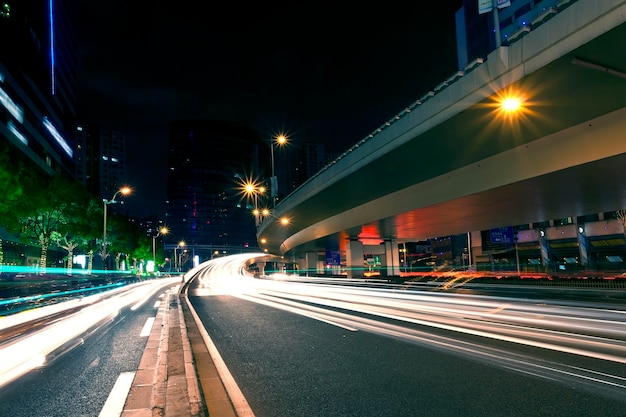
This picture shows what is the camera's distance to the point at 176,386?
19.1 ft

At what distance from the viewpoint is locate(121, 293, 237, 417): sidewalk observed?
4.97m

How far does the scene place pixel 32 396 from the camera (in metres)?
5.96

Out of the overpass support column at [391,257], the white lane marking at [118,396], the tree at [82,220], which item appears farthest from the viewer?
the overpass support column at [391,257]

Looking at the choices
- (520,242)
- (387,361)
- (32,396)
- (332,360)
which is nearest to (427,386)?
(387,361)

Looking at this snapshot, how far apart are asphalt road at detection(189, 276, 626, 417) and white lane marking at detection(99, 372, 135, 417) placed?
165 cm

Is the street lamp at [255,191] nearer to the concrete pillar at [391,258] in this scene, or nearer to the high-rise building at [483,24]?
the concrete pillar at [391,258]

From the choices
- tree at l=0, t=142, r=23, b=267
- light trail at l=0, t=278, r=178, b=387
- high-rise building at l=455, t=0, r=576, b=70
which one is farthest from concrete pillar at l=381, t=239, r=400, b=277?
tree at l=0, t=142, r=23, b=267

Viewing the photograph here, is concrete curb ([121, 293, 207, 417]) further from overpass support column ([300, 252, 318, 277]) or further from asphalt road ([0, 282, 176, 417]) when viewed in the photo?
overpass support column ([300, 252, 318, 277])

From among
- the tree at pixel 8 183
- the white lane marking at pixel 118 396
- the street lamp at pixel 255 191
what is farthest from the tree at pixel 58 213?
the white lane marking at pixel 118 396

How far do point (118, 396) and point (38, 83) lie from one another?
79656 millimetres

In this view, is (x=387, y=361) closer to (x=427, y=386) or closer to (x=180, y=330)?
(x=427, y=386)

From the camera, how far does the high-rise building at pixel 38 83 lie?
55.3 m

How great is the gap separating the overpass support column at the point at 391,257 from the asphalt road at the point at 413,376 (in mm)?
36971

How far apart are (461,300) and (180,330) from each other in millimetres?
12757
